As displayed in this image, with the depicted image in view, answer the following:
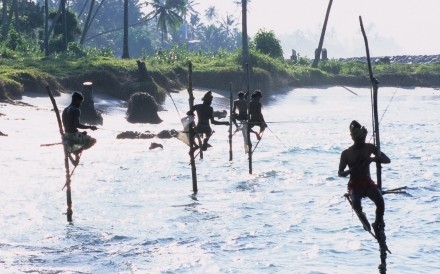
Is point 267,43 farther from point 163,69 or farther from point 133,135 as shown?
point 133,135

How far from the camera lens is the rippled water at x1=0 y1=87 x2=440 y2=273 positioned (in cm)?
1884

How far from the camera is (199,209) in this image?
2481 centimetres

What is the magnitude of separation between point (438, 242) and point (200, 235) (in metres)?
6.67

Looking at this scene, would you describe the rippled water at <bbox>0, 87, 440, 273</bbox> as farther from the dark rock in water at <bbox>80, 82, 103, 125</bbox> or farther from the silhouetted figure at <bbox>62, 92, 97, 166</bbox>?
the silhouetted figure at <bbox>62, 92, 97, 166</bbox>

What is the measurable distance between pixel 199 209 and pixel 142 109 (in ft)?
78.0

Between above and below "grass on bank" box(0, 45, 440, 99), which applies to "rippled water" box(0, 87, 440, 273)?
below

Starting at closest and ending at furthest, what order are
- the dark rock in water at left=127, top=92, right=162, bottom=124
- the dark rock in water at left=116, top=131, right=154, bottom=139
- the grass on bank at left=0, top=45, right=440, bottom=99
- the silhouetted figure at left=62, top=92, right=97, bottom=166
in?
the silhouetted figure at left=62, top=92, right=97, bottom=166, the dark rock in water at left=116, top=131, right=154, bottom=139, the dark rock in water at left=127, top=92, right=162, bottom=124, the grass on bank at left=0, top=45, right=440, bottom=99

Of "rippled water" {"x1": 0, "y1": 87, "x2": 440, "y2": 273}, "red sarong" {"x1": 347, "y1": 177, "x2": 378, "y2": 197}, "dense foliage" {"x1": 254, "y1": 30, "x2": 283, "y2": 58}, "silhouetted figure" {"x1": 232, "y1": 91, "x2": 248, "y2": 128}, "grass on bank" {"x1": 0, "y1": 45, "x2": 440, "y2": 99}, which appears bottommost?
"rippled water" {"x1": 0, "y1": 87, "x2": 440, "y2": 273}

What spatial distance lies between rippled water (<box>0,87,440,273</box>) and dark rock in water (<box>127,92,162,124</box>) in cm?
101

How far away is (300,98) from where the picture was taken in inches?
2788

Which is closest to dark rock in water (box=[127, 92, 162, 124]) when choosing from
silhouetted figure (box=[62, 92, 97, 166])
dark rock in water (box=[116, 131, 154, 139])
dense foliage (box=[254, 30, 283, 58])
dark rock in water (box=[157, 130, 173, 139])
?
dark rock in water (box=[116, 131, 154, 139])

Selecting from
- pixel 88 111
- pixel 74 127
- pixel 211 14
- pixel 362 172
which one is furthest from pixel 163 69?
pixel 211 14

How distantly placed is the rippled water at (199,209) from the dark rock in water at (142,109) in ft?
3.32

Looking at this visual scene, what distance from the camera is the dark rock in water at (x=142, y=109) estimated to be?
4756 centimetres
